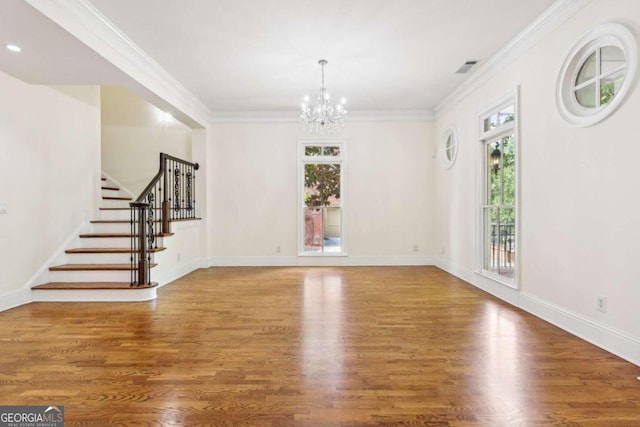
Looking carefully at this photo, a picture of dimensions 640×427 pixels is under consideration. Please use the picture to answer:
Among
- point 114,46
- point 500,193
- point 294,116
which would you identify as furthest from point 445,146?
point 114,46

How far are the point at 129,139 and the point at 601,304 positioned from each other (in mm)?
7755

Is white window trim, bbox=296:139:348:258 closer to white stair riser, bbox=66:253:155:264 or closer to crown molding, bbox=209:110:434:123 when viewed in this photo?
crown molding, bbox=209:110:434:123

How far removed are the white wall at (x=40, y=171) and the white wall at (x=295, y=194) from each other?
2.29m

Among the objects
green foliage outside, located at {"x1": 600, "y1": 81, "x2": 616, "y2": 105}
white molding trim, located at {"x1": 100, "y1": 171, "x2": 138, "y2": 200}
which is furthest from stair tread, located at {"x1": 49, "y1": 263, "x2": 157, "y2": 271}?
green foliage outside, located at {"x1": 600, "y1": 81, "x2": 616, "y2": 105}

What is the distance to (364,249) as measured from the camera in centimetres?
700

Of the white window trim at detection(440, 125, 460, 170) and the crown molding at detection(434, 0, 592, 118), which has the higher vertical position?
the crown molding at detection(434, 0, 592, 118)

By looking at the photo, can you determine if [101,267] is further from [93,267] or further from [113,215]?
[113,215]

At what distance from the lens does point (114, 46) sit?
12.1ft

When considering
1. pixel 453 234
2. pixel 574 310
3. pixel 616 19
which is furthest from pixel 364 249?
pixel 616 19

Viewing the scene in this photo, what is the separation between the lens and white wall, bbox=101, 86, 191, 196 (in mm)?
6984

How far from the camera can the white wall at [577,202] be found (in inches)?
101

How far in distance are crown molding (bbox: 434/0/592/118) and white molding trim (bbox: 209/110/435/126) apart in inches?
46.6

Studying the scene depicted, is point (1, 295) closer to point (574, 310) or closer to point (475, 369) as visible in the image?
point (475, 369)

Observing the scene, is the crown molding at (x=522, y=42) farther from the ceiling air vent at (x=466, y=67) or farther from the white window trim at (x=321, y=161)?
the white window trim at (x=321, y=161)
